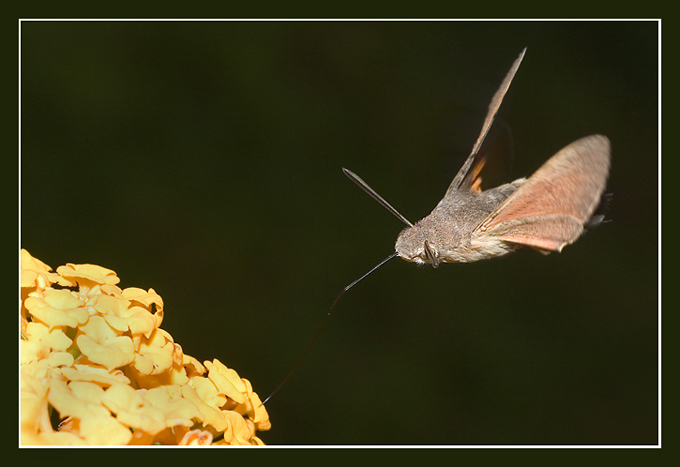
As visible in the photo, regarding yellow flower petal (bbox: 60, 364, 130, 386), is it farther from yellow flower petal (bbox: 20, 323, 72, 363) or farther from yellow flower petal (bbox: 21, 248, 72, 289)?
yellow flower petal (bbox: 21, 248, 72, 289)

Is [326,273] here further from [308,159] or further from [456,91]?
[456,91]

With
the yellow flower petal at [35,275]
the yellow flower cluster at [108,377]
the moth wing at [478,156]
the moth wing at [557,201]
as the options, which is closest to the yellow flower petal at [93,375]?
the yellow flower cluster at [108,377]

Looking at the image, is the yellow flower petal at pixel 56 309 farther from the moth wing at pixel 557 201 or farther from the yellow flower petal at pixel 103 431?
the moth wing at pixel 557 201

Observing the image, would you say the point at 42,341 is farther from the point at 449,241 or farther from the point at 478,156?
the point at 478,156

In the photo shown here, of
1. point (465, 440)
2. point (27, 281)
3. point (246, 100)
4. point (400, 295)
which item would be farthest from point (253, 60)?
point (465, 440)

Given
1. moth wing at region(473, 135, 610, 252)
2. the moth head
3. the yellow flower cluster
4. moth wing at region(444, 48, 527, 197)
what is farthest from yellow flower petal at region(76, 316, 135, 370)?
moth wing at region(444, 48, 527, 197)
